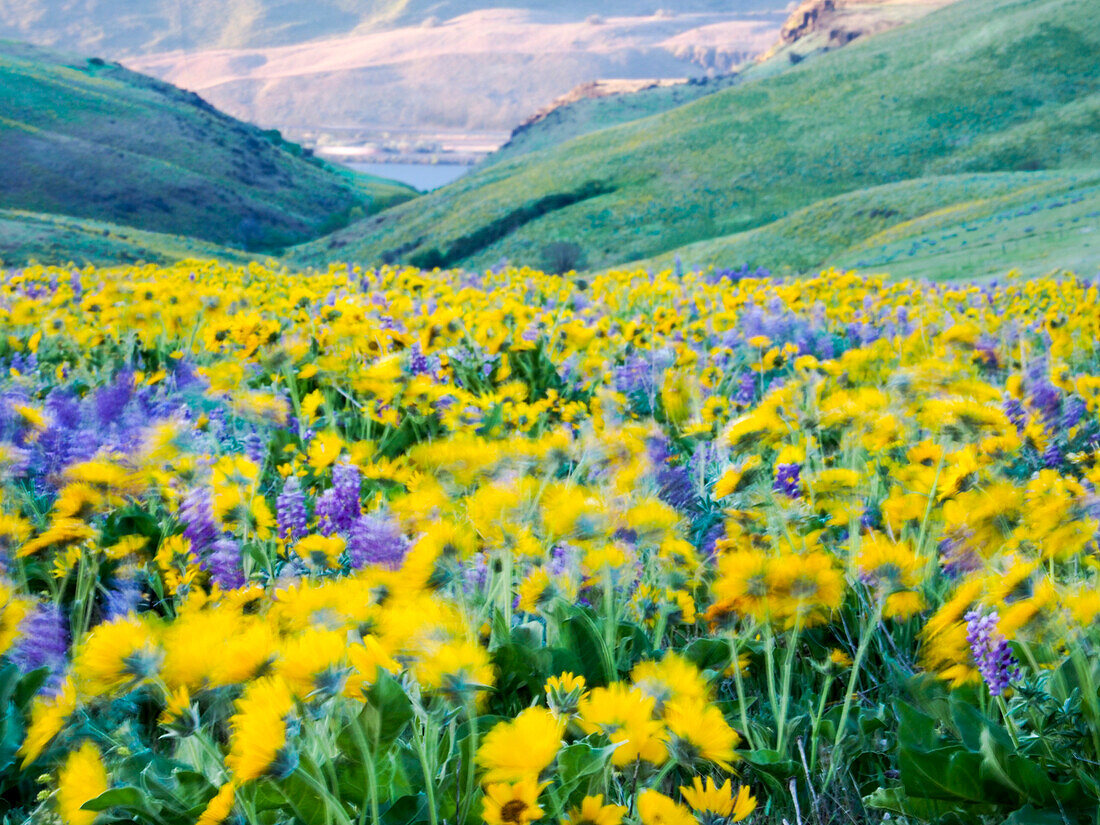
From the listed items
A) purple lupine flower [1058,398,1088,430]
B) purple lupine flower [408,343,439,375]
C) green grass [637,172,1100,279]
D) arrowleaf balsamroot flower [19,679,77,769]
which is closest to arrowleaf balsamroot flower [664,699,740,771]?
arrowleaf balsamroot flower [19,679,77,769]

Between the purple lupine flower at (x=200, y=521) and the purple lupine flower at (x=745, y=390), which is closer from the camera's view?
the purple lupine flower at (x=200, y=521)

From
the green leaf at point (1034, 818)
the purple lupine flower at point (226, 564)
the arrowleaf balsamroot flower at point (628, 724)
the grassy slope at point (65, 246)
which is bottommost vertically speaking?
the green leaf at point (1034, 818)

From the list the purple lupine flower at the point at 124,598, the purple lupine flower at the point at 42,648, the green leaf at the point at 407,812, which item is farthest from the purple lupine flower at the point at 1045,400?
the purple lupine flower at the point at 42,648

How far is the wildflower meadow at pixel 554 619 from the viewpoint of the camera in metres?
1.04

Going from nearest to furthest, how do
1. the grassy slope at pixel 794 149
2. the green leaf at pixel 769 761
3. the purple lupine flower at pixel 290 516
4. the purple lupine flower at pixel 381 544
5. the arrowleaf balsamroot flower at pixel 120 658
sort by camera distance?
1. the arrowleaf balsamroot flower at pixel 120 658
2. the green leaf at pixel 769 761
3. the purple lupine flower at pixel 381 544
4. the purple lupine flower at pixel 290 516
5. the grassy slope at pixel 794 149

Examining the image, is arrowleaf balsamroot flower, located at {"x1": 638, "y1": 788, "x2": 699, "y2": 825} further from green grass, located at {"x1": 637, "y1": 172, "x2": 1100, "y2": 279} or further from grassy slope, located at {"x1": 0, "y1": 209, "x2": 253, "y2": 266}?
grassy slope, located at {"x1": 0, "y1": 209, "x2": 253, "y2": 266}

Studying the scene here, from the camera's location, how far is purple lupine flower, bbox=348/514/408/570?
170 centimetres

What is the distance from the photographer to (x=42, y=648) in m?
1.64

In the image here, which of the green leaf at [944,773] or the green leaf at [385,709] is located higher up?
the green leaf at [385,709]

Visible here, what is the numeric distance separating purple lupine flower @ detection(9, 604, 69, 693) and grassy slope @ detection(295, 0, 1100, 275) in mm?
53846

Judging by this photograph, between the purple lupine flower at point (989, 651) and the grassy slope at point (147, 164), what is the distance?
319 feet

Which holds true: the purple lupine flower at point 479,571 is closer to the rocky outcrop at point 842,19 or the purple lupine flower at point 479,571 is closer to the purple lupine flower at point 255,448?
the purple lupine flower at point 255,448

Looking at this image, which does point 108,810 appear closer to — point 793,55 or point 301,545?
point 301,545

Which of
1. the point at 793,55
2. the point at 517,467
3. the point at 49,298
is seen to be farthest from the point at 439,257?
the point at 793,55
